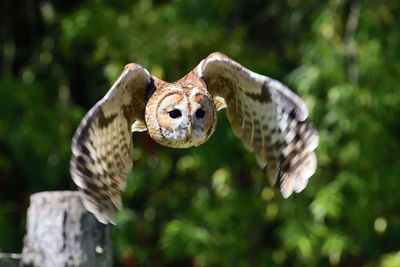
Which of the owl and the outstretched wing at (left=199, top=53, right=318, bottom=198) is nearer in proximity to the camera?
the owl

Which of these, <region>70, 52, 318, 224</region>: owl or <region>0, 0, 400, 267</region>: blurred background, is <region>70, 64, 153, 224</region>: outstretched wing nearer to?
<region>70, 52, 318, 224</region>: owl

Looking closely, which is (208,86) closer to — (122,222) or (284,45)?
(122,222)

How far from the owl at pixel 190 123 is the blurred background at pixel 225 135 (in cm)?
196

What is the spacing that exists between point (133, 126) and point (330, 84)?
232cm

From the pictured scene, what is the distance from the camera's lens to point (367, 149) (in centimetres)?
459

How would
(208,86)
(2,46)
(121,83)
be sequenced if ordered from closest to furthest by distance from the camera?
(121,83) → (208,86) → (2,46)

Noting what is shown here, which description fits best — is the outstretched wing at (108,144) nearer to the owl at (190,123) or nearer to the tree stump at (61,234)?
the owl at (190,123)

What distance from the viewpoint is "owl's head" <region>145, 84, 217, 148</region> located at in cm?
222

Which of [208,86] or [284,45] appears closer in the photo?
[208,86]

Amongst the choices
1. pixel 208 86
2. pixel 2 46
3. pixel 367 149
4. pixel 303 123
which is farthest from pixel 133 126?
pixel 2 46

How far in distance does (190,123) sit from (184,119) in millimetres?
22

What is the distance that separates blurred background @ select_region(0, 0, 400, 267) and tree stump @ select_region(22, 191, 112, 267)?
2.01 m

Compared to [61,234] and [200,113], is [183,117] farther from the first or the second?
[61,234]

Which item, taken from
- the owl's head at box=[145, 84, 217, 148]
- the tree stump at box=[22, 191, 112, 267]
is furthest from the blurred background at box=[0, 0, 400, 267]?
the owl's head at box=[145, 84, 217, 148]
